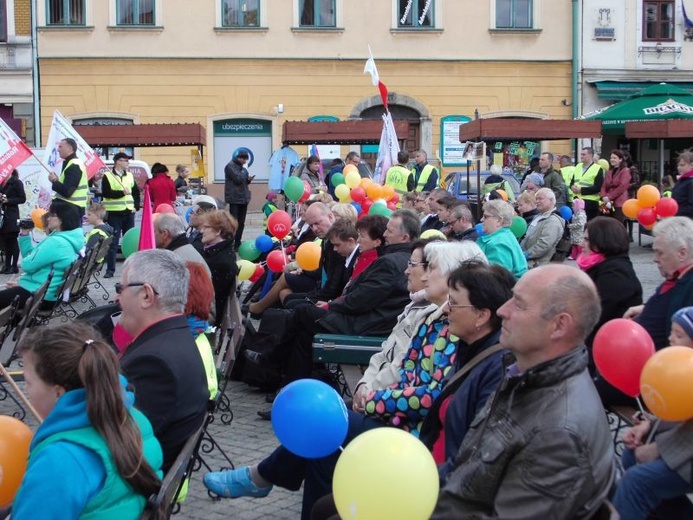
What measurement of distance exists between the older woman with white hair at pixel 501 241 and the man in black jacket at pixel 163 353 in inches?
164

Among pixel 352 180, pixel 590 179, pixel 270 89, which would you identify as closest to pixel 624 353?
pixel 352 180

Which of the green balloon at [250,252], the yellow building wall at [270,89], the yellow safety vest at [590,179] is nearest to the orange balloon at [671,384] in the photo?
the green balloon at [250,252]

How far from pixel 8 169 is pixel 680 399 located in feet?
29.4

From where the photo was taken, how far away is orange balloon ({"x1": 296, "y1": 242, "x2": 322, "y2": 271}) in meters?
8.86

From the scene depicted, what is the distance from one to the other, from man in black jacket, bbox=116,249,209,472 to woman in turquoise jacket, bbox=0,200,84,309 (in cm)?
487

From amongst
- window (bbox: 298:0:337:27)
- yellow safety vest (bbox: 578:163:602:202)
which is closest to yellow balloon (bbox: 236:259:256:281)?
yellow safety vest (bbox: 578:163:602:202)

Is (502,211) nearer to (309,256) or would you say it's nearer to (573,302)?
(309,256)

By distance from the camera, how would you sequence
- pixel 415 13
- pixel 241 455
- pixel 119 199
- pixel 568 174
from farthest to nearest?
pixel 415 13
pixel 568 174
pixel 119 199
pixel 241 455

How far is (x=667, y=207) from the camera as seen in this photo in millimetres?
10977

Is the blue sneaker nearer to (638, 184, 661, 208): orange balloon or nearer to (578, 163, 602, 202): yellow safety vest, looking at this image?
(638, 184, 661, 208): orange balloon

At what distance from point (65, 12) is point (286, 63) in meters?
6.22

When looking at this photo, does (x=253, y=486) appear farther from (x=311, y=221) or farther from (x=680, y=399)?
(x=311, y=221)

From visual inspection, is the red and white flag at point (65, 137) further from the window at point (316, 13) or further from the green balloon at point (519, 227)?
the window at point (316, 13)

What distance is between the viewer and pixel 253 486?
15.6 feet
